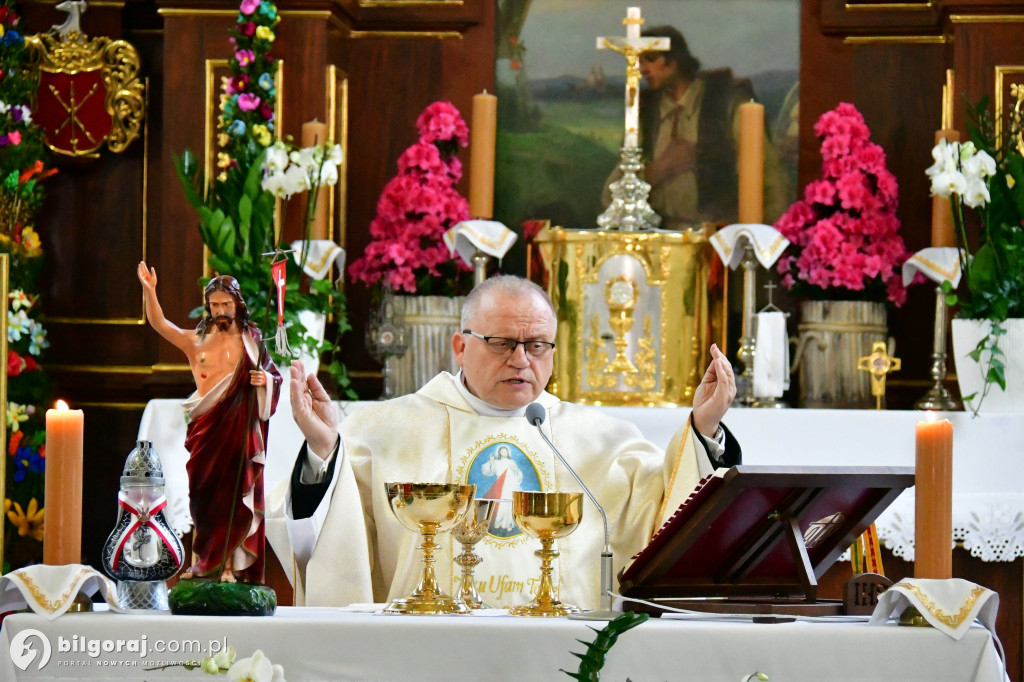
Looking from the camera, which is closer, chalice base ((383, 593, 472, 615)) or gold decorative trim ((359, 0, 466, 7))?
chalice base ((383, 593, 472, 615))

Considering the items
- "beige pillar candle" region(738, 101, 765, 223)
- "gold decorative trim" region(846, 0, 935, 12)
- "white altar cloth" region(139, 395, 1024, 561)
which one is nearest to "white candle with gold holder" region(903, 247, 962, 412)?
"white altar cloth" region(139, 395, 1024, 561)

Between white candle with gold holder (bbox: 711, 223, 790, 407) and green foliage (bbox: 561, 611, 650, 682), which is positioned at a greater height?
white candle with gold holder (bbox: 711, 223, 790, 407)

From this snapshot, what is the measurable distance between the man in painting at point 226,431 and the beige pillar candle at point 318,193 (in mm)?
2916

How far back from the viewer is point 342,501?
405 centimetres

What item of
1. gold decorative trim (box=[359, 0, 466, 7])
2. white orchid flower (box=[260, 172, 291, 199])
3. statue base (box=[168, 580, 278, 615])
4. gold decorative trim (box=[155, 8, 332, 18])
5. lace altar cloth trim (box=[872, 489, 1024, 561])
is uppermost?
gold decorative trim (box=[359, 0, 466, 7])

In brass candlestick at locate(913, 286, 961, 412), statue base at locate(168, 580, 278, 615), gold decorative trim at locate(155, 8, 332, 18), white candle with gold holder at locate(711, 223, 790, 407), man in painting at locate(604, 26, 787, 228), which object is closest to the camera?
statue base at locate(168, 580, 278, 615)

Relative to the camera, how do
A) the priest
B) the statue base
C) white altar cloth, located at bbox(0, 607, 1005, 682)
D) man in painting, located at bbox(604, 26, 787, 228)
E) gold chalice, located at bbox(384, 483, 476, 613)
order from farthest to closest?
man in painting, located at bbox(604, 26, 787, 228), the priest, gold chalice, located at bbox(384, 483, 476, 613), the statue base, white altar cloth, located at bbox(0, 607, 1005, 682)

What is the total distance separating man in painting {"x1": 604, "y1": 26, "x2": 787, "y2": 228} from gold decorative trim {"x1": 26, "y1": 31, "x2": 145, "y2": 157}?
209 cm

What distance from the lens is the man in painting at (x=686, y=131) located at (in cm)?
684

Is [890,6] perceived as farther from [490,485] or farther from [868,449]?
[490,485]

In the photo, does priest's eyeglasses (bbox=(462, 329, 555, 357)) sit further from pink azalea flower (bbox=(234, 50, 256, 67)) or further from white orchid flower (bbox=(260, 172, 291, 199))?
pink azalea flower (bbox=(234, 50, 256, 67))

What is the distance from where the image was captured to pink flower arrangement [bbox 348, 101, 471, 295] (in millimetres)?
6285

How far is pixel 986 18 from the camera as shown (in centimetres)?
631

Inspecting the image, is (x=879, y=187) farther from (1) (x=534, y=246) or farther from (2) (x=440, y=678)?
(2) (x=440, y=678)
